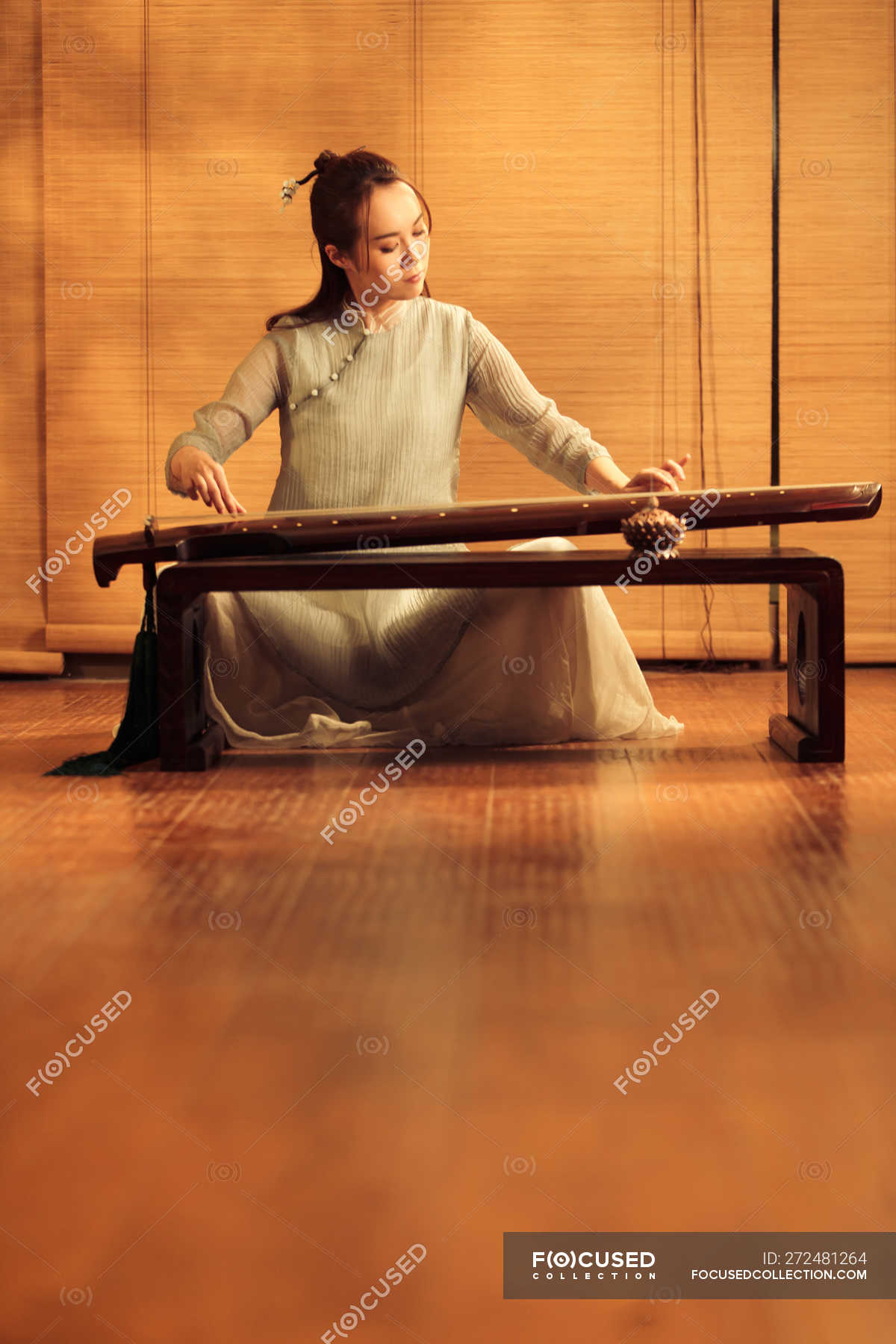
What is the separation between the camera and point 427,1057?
1.20 metres

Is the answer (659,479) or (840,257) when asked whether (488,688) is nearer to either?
(659,479)

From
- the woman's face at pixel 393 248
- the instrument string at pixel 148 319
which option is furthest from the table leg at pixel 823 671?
the instrument string at pixel 148 319

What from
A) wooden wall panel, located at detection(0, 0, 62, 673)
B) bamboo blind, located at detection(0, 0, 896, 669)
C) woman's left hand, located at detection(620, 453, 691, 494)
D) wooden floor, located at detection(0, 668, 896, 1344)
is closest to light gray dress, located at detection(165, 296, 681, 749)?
woman's left hand, located at detection(620, 453, 691, 494)

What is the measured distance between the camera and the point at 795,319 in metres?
4.03

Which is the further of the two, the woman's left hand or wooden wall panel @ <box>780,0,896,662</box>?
wooden wall panel @ <box>780,0,896,662</box>

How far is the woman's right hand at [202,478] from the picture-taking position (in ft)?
8.50

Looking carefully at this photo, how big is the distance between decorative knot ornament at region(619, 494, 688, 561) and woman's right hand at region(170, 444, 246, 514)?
77cm

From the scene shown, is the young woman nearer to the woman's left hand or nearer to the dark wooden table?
the woman's left hand

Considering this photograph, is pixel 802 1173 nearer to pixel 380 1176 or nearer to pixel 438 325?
pixel 380 1176

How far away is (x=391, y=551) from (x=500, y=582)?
1.29 ft

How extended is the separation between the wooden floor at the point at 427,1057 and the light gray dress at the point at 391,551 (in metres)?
0.57

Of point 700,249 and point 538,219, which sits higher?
point 538,219

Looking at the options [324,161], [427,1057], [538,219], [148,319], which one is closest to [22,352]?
[148,319]

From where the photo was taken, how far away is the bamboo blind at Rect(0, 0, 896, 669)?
3.98m
